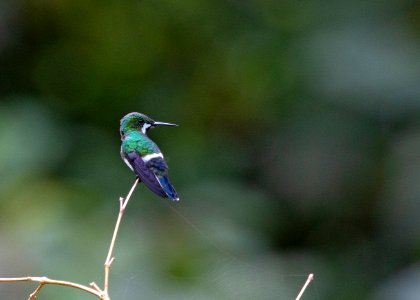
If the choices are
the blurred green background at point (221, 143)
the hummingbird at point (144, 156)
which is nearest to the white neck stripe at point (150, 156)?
the hummingbird at point (144, 156)

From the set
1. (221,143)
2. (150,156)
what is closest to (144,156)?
(150,156)

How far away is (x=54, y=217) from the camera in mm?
3525

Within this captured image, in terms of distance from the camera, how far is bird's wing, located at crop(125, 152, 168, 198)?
92 cm

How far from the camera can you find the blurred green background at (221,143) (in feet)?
11.0

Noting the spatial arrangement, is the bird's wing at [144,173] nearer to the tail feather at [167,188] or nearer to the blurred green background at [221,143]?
the tail feather at [167,188]

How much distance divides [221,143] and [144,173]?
3.36 metres

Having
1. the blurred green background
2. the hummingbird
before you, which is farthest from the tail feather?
the blurred green background

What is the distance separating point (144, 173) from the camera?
3.15 feet

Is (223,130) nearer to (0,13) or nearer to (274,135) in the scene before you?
(274,135)

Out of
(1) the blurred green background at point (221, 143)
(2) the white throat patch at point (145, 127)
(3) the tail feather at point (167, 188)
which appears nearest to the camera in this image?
(3) the tail feather at point (167, 188)

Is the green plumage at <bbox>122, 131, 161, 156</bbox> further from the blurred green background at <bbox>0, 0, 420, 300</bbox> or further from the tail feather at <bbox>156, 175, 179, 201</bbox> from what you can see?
the blurred green background at <bbox>0, 0, 420, 300</bbox>

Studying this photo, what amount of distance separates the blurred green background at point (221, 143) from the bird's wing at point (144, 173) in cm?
191

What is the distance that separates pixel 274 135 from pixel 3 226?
1661 millimetres

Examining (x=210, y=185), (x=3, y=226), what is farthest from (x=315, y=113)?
(x=3, y=226)
